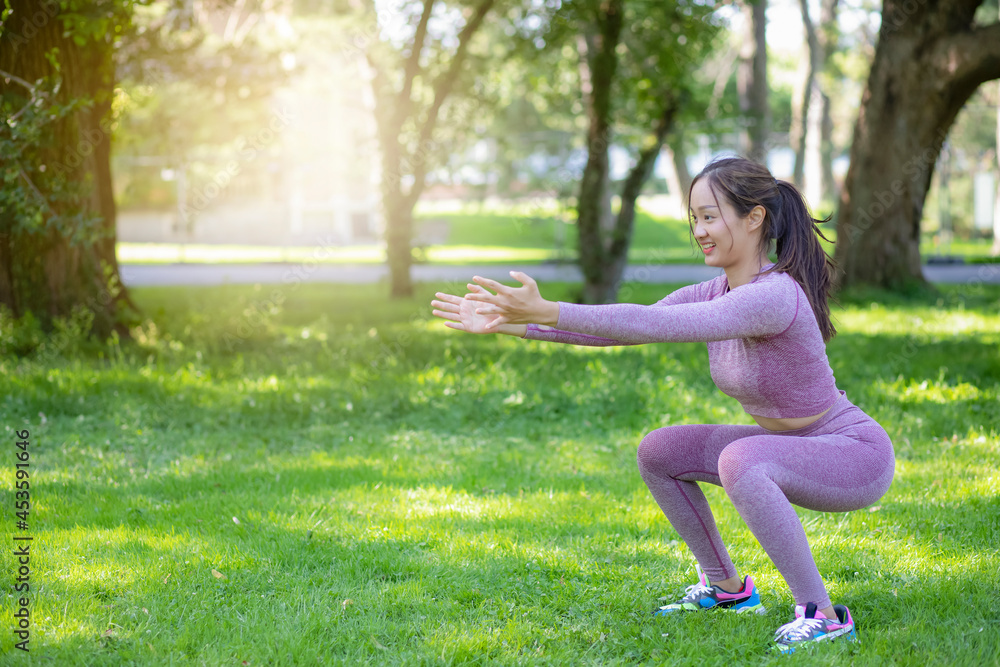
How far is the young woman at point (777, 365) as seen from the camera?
275 centimetres

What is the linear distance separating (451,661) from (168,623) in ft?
3.36

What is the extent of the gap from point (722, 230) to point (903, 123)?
394 inches

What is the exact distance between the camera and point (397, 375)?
7.10m

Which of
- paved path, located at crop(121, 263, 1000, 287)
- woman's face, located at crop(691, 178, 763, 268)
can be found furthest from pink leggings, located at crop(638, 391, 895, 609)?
paved path, located at crop(121, 263, 1000, 287)

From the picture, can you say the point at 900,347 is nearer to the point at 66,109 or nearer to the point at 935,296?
the point at 935,296

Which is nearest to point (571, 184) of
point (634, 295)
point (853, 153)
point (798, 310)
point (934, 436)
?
point (634, 295)

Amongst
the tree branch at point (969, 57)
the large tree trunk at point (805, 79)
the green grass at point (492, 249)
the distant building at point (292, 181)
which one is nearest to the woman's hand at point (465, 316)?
the tree branch at point (969, 57)

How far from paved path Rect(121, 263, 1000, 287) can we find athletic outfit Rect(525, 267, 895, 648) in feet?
36.9

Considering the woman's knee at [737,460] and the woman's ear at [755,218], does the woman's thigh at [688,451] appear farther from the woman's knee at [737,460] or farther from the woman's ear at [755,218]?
the woman's ear at [755,218]

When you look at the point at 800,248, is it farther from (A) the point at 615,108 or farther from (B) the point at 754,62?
(B) the point at 754,62

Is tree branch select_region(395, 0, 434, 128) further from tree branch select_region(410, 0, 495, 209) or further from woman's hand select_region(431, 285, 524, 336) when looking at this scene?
woman's hand select_region(431, 285, 524, 336)

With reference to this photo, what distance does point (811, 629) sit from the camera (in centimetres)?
285

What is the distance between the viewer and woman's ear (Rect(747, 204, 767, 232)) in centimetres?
288

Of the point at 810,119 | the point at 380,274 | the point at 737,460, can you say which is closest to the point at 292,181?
the point at 380,274
